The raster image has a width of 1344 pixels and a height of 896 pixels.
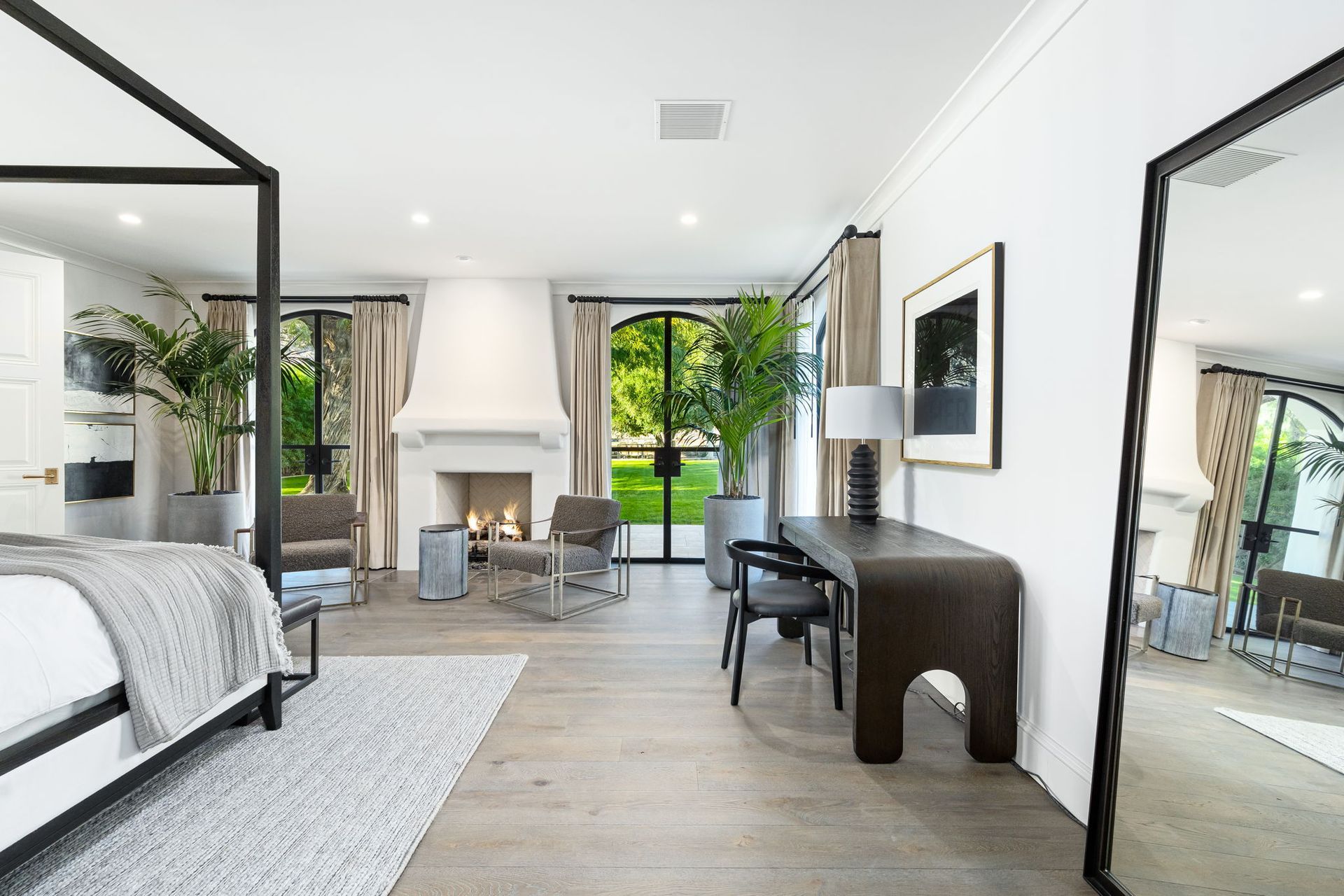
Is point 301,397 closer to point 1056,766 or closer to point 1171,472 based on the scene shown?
point 1056,766

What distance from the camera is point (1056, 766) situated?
6.54 feet

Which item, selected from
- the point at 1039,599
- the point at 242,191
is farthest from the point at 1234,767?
the point at 242,191

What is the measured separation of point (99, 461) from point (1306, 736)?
269 inches

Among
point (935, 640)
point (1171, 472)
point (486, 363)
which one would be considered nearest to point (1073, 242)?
point (1171, 472)

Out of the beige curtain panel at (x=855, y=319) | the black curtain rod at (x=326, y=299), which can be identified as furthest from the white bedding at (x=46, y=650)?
the black curtain rod at (x=326, y=299)

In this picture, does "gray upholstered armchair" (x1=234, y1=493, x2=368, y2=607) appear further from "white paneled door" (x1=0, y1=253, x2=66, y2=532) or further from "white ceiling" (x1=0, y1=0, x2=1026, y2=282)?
"white ceiling" (x1=0, y1=0, x2=1026, y2=282)

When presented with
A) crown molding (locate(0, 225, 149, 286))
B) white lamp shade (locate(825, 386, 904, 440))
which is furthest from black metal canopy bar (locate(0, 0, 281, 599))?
crown molding (locate(0, 225, 149, 286))

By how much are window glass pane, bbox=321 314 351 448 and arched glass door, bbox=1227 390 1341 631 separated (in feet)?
20.0

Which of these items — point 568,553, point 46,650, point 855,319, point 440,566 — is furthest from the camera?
point 440,566

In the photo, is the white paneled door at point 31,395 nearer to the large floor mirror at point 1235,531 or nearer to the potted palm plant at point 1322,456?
the large floor mirror at point 1235,531

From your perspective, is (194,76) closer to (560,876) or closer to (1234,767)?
(560,876)

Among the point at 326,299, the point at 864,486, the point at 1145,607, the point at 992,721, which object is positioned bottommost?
the point at 992,721

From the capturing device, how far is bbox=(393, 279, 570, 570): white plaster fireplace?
5422 millimetres

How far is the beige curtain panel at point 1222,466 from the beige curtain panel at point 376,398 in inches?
215
